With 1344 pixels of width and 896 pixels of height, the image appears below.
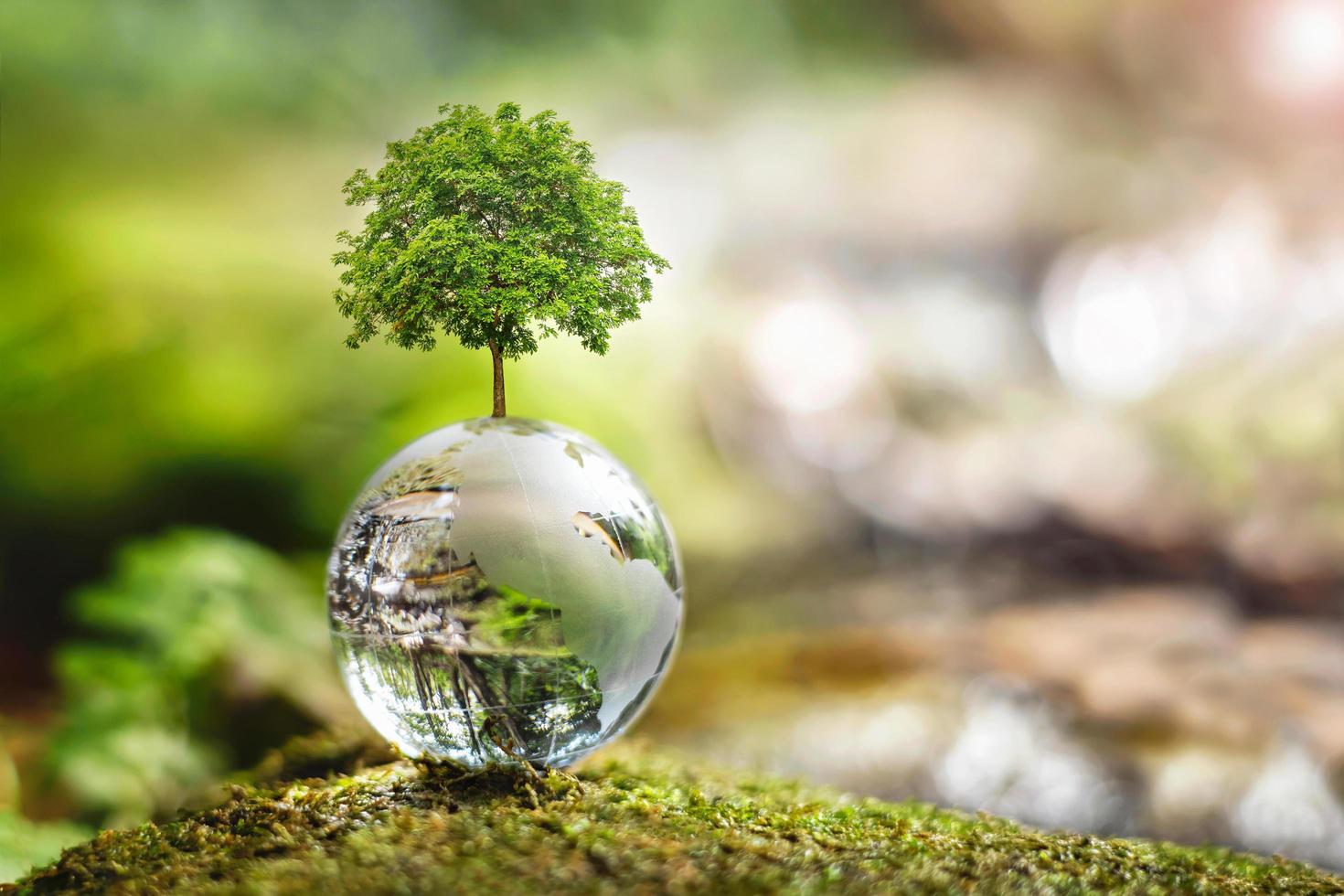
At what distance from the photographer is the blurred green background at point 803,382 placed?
3.85 meters

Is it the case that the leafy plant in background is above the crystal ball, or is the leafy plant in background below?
below

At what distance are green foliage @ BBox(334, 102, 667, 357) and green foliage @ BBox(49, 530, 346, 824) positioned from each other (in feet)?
4.45

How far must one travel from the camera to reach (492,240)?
232 centimetres

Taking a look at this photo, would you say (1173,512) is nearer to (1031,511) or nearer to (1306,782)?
(1031,511)

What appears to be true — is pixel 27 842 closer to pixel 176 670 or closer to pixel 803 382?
pixel 176 670

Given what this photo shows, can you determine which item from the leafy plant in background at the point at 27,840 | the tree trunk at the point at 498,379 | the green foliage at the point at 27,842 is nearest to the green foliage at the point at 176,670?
the leafy plant in background at the point at 27,840

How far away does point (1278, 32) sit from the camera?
6.53 meters

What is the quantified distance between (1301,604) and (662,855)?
5.11 metres

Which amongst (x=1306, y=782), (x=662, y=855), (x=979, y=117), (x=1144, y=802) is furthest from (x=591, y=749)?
(x=979, y=117)

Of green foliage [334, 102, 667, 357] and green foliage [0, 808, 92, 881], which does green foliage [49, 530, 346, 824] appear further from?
green foliage [334, 102, 667, 357]

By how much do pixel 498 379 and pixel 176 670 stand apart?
73.3 inches

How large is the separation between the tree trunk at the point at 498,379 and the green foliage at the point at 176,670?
3.88 ft

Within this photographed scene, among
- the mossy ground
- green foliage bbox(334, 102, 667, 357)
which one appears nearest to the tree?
green foliage bbox(334, 102, 667, 357)

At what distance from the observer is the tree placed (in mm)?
2283
